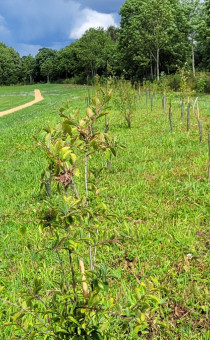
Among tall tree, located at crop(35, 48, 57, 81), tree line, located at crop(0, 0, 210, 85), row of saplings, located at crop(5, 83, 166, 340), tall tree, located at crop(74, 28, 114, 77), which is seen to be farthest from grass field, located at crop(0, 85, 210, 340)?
tall tree, located at crop(35, 48, 57, 81)

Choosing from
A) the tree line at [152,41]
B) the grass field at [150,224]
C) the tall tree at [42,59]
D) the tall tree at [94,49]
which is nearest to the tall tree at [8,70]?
the tall tree at [42,59]

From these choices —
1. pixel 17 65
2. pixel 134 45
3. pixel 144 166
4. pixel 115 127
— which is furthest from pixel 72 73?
pixel 144 166

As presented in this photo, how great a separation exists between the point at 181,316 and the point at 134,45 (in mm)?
40304

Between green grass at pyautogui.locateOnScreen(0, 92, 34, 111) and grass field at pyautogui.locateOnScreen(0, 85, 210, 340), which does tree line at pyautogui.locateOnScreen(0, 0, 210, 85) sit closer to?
green grass at pyautogui.locateOnScreen(0, 92, 34, 111)

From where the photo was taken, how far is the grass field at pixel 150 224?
2412 mm

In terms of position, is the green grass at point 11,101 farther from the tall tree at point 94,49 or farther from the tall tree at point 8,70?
the tall tree at point 8,70

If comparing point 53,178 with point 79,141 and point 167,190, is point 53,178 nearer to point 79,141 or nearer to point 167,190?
point 79,141

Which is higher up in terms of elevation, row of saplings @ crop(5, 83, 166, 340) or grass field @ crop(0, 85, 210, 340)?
row of saplings @ crop(5, 83, 166, 340)

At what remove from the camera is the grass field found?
95.0 inches

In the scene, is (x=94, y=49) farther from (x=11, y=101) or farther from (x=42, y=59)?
(x=42, y=59)

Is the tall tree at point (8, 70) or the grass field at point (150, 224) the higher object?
the tall tree at point (8, 70)

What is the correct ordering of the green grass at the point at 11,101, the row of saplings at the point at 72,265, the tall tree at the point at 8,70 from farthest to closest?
the tall tree at the point at 8,70, the green grass at the point at 11,101, the row of saplings at the point at 72,265

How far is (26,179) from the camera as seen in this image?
5527 millimetres

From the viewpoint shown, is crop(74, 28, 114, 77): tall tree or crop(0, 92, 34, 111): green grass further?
crop(74, 28, 114, 77): tall tree
